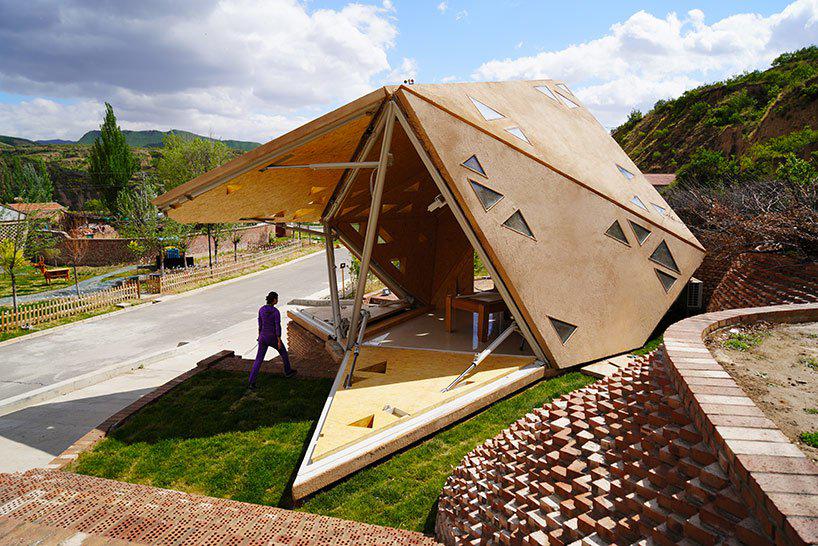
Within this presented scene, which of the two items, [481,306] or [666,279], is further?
[481,306]

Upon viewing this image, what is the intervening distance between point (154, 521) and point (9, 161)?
366ft

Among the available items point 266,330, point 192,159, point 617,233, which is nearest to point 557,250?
point 617,233

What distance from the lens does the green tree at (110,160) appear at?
5925 cm

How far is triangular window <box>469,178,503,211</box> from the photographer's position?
7820 millimetres

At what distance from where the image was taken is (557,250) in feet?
27.5

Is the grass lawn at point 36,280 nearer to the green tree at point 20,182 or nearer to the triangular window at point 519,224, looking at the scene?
the triangular window at point 519,224

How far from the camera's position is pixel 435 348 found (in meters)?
9.82

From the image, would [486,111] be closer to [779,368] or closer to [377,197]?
[377,197]

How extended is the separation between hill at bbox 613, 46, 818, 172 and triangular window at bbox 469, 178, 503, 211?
102 ft

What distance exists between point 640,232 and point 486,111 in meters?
4.06

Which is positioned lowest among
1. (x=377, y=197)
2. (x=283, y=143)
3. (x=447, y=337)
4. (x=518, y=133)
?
(x=447, y=337)

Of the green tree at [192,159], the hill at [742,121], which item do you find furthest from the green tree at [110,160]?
the hill at [742,121]

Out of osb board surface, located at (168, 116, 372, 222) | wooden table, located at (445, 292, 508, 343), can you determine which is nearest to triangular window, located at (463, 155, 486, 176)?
osb board surface, located at (168, 116, 372, 222)

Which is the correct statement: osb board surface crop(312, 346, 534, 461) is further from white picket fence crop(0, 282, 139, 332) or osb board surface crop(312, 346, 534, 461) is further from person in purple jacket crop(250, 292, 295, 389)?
white picket fence crop(0, 282, 139, 332)
